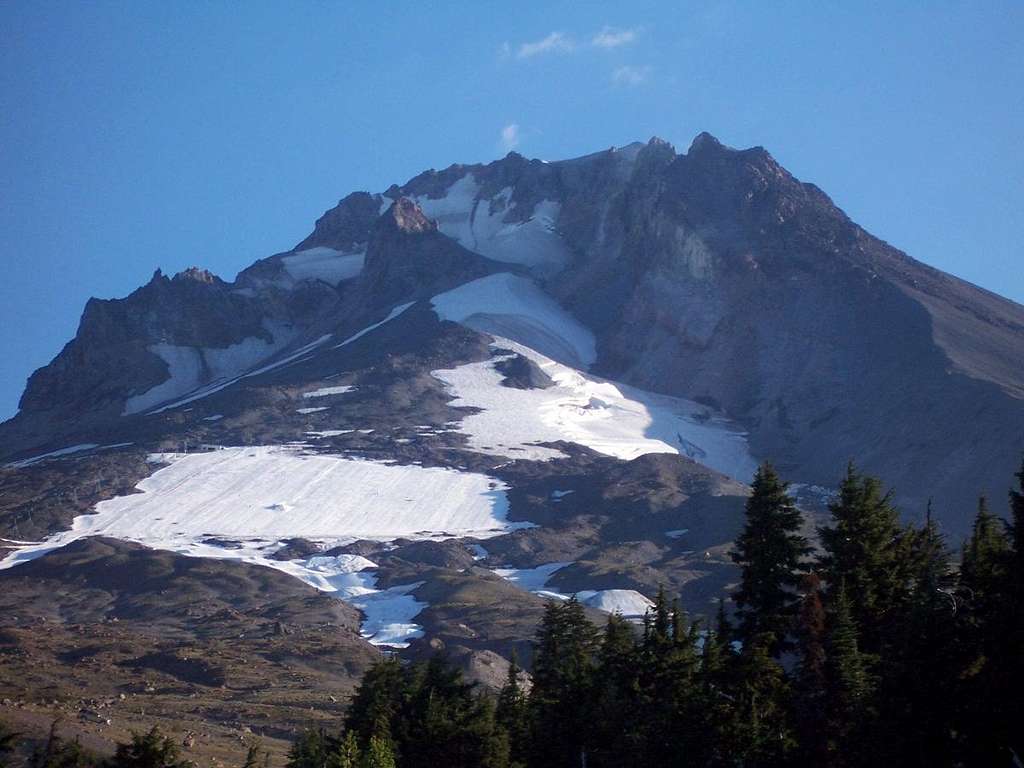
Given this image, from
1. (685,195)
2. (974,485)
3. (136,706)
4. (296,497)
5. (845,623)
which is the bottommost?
(136,706)

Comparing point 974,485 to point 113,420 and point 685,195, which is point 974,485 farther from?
point 113,420

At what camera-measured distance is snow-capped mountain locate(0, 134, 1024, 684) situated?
104 metres

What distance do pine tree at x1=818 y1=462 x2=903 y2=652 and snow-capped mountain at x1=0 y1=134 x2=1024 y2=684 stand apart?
41.8 meters

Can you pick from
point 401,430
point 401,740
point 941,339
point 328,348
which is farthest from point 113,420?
point 401,740

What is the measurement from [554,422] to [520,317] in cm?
3727

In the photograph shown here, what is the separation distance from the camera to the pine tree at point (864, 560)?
32688 mm

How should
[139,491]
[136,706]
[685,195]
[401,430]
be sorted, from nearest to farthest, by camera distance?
1. [136,706]
2. [139,491]
3. [401,430]
4. [685,195]

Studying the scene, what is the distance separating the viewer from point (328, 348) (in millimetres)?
182500

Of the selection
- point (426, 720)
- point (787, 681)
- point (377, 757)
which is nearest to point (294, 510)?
point (426, 720)

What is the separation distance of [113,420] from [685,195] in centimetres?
8566

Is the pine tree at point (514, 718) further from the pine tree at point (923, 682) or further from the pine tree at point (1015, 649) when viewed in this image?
the pine tree at point (1015, 649)

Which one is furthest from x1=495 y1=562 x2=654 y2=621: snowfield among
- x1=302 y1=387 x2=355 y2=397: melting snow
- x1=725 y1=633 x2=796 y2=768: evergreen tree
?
x1=302 y1=387 x2=355 y2=397: melting snow

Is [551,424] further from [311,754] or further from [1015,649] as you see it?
[1015,649]

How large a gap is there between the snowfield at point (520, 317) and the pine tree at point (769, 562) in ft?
469
